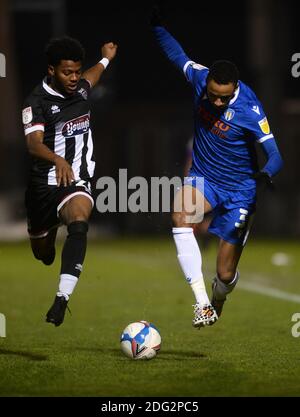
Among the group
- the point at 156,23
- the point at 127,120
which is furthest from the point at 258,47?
the point at 156,23

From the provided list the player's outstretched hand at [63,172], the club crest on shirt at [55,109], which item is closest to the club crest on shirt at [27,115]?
the club crest on shirt at [55,109]

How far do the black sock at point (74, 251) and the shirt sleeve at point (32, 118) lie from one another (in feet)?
2.67

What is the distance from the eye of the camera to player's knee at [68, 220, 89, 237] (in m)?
8.11

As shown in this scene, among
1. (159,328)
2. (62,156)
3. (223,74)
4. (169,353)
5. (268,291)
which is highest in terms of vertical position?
(223,74)

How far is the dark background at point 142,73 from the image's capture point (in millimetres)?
29125

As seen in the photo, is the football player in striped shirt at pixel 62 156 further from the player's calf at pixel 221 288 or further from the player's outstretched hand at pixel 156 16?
the player's calf at pixel 221 288

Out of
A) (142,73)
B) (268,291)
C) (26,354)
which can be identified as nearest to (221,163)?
(26,354)

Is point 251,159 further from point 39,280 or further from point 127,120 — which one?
point 127,120

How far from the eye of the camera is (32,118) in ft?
27.2

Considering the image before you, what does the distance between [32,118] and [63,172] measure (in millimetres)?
605

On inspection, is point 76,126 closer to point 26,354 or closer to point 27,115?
point 27,115

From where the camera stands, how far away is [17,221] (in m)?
26.2

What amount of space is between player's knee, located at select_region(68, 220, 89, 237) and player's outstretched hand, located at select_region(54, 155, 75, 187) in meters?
0.35

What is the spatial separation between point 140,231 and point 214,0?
8.77 meters
